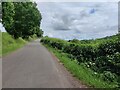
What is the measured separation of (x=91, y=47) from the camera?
27.4 meters

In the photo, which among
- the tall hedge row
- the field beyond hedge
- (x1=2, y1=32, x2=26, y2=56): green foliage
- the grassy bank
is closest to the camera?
the field beyond hedge

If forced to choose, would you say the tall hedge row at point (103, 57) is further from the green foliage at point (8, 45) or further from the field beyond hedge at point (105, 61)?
the green foliage at point (8, 45)

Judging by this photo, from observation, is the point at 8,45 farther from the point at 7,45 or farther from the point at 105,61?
the point at 105,61

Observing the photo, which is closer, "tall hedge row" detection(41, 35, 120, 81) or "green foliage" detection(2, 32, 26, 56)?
"tall hedge row" detection(41, 35, 120, 81)

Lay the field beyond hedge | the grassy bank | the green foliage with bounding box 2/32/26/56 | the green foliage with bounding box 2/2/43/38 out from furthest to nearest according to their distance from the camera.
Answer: the green foliage with bounding box 2/2/43/38 → the green foliage with bounding box 2/32/26/56 → the grassy bank → the field beyond hedge

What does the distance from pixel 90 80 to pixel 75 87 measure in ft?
5.93

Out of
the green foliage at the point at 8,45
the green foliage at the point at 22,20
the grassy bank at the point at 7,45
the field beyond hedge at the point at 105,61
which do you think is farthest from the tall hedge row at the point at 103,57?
the green foliage at the point at 22,20

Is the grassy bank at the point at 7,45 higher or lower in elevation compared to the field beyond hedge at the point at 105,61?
lower

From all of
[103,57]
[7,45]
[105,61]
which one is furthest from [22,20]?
[105,61]

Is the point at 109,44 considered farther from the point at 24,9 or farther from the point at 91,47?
the point at 24,9

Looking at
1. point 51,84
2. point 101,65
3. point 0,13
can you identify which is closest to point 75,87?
point 51,84

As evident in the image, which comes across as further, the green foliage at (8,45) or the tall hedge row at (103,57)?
the green foliage at (8,45)

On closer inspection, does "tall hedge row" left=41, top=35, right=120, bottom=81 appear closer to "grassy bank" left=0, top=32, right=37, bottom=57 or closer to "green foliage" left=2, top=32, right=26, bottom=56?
"grassy bank" left=0, top=32, right=37, bottom=57

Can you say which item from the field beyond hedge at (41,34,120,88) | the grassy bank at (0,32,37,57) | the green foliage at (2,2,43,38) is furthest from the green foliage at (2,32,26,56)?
the field beyond hedge at (41,34,120,88)
